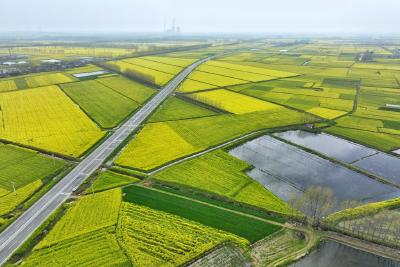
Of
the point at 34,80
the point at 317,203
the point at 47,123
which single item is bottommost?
the point at 317,203

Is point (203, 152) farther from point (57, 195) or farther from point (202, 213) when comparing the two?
point (57, 195)

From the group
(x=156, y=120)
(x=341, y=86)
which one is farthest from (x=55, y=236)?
(x=341, y=86)

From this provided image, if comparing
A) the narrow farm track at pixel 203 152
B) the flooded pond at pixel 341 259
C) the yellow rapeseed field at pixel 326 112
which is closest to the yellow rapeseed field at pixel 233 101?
the yellow rapeseed field at pixel 326 112

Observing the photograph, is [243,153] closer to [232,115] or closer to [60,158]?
[232,115]

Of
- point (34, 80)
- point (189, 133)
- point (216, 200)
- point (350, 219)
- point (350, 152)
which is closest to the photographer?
point (350, 219)

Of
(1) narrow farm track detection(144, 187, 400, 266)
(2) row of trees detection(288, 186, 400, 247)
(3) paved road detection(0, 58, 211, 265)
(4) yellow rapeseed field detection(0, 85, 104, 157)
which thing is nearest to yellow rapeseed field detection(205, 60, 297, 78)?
(3) paved road detection(0, 58, 211, 265)

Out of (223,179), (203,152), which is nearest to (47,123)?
(203,152)

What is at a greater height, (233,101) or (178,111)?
(233,101)
